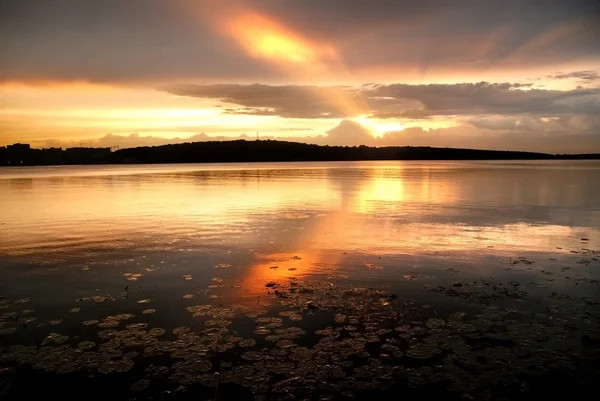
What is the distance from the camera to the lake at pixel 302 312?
955 cm

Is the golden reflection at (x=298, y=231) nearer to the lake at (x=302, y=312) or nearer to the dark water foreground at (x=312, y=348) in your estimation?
the lake at (x=302, y=312)

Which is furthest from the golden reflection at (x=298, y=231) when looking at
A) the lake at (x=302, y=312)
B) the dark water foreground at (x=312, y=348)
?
the dark water foreground at (x=312, y=348)

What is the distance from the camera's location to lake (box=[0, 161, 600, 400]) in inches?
376

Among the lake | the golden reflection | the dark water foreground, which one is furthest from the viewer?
the golden reflection

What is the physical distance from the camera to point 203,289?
15859 mm

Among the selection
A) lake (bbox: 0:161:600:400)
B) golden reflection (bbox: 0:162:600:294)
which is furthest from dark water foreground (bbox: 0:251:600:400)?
golden reflection (bbox: 0:162:600:294)

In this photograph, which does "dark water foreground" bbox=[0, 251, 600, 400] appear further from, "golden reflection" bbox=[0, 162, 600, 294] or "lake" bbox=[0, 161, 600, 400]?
"golden reflection" bbox=[0, 162, 600, 294]

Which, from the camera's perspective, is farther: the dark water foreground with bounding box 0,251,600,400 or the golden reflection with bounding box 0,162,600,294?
the golden reflection with bounding box 0,162,600,294

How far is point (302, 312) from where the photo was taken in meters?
13.3

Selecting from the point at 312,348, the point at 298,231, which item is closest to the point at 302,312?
the point at 312,348

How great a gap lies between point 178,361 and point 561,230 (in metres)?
26.3

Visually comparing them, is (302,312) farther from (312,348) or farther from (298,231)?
(298,231)

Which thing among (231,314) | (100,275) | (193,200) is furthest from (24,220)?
(231,314)

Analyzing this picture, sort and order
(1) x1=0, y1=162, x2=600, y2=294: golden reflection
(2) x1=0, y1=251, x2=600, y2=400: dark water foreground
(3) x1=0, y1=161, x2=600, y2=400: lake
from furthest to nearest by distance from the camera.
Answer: (1) x1=0, y1=162, x2=600, y2=294: golden reflection < (3) x1=0, y1=161, x2=600, y2=400: lake < (2) x1=0, y1=251, x2=600, y2=400: dark water foreground
